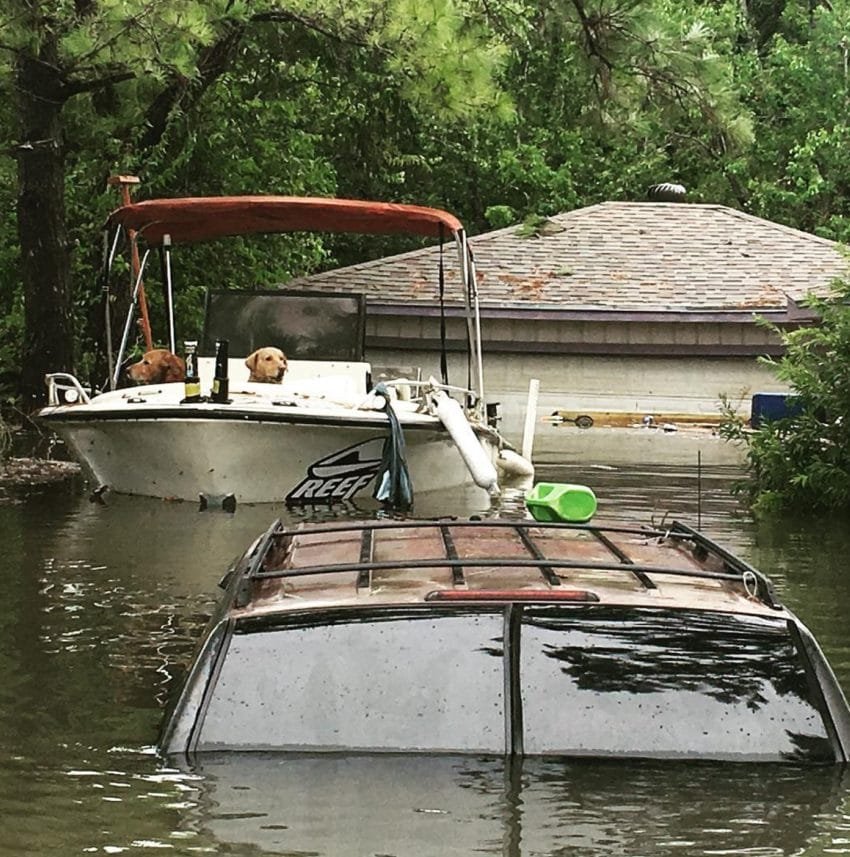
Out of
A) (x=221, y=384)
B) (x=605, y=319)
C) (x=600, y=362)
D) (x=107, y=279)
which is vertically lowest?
(x=600, y=362)

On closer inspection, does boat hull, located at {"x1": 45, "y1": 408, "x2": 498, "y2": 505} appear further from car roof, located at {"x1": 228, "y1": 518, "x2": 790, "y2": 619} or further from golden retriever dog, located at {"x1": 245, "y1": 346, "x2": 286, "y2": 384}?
car roof, located at {"x1": 228, "y1": 518, "x2": 790, "y2": 619}

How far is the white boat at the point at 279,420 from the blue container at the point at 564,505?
6.71 metres

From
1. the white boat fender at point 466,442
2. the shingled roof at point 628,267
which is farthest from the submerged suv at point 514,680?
the shingled roof at point 628,267

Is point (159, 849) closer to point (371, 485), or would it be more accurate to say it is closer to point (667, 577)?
point (667, 577)

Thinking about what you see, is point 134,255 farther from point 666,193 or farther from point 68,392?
point 666,193

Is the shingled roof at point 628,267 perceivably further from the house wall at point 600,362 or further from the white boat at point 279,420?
the white boat at point 279,420

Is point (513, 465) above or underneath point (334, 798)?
underneath

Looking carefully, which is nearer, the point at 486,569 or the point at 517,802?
the point at 517,802

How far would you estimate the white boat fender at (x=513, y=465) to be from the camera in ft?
64.5

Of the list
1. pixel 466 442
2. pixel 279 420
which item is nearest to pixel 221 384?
pixel 279 420

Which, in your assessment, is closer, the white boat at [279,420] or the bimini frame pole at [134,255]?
the white boat at [279,420]

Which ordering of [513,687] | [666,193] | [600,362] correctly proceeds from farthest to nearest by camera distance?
[666,193], [600,362], [513,687]

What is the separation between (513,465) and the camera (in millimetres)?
19641

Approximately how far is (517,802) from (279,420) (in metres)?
10.6
